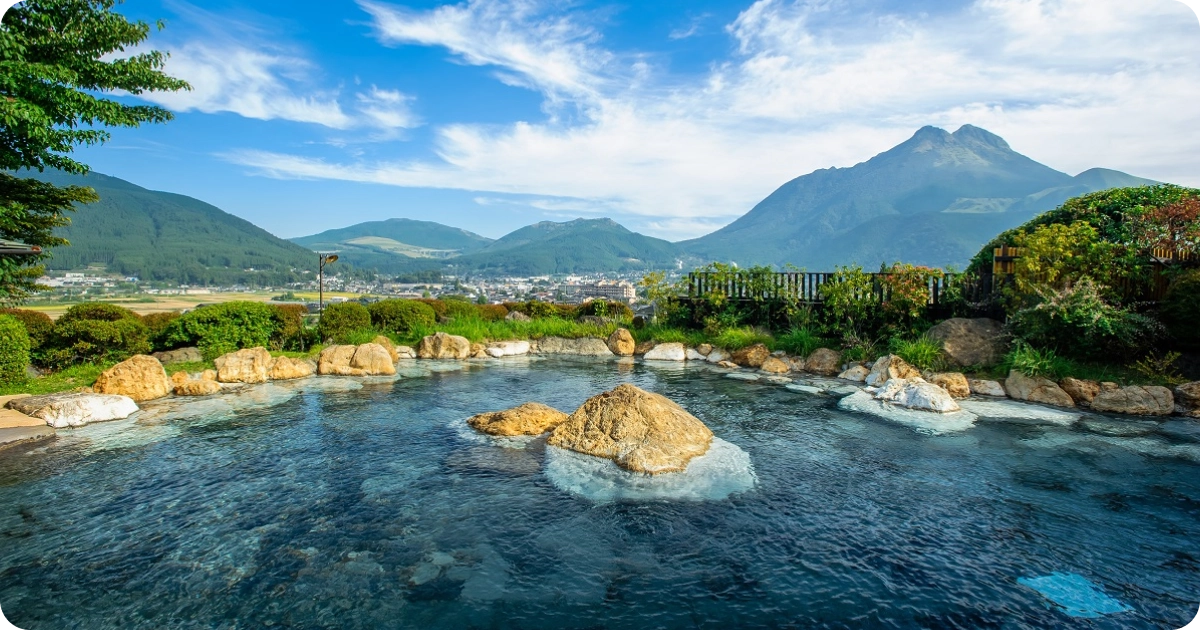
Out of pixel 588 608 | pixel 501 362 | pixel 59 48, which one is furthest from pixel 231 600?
pixel 501 362

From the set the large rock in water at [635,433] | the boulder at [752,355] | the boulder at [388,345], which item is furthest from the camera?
the boulder at [388,345]

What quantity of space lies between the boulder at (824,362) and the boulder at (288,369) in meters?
13.1

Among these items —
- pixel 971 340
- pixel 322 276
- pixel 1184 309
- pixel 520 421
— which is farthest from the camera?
pixel 322 276

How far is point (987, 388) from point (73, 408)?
1738 centimetres

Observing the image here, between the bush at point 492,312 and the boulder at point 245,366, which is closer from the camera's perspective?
the boulder at point 245,366

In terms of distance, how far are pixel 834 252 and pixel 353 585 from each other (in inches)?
8007

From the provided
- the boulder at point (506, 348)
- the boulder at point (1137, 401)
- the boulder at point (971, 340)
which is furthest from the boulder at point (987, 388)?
the boulder at point (506, 348)

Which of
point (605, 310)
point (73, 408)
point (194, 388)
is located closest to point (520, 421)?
point (73, 408)

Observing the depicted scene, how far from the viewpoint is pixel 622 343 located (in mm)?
19312

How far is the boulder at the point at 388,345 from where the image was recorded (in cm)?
1638

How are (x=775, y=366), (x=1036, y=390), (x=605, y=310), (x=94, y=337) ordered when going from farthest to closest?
(x=605, y=310) < (x=775, y=366) < (x=94, y=337) < (x=1036, y=390)

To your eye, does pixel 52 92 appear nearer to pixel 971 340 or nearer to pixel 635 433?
pixel 635 433

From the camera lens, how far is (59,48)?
32.0ft

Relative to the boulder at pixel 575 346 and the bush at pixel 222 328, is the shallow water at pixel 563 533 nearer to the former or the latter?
the bush at pixel 222 328
